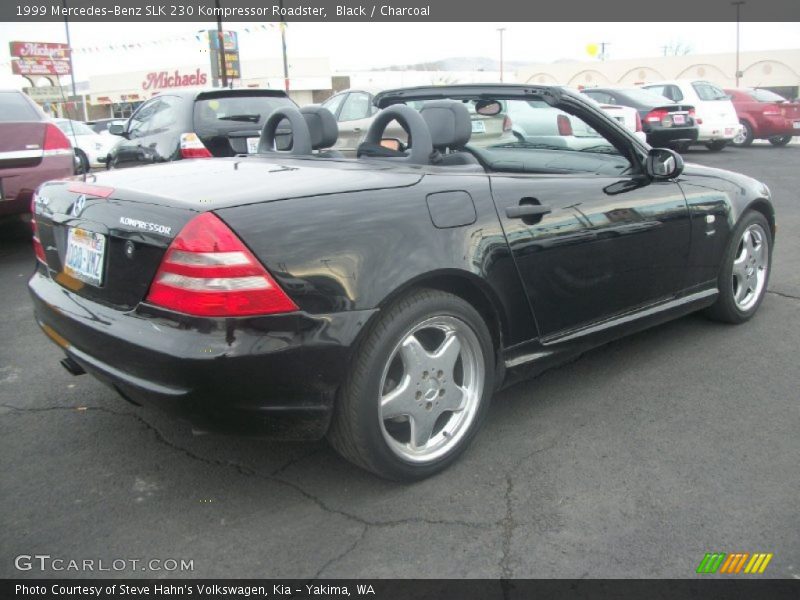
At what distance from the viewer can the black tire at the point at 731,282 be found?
13.6 ft

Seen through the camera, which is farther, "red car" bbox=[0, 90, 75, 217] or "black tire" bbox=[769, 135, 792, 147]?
"black tire" bbox=[769, 135, 792, 147]

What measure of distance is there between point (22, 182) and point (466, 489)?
527 cm

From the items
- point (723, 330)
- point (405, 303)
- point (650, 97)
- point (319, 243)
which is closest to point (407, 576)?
point (405, 303)

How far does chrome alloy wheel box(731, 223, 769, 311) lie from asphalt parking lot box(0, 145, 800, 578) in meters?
0.76

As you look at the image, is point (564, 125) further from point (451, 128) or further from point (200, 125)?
point (200, 125)

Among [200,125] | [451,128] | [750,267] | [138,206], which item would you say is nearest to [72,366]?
[138,206]

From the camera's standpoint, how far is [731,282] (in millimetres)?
4230

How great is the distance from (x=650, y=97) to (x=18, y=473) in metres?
15.2

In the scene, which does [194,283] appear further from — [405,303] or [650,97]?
[650,97]

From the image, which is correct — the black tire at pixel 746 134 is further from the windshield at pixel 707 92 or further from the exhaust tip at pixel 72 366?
the exhaust tip at pixel 72 366

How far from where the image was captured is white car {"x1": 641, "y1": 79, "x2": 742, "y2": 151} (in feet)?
51.5

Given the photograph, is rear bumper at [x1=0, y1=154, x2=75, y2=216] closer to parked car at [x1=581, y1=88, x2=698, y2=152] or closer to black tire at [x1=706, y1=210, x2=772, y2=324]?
black tire at [x1=706, y1=210, x2=772, y2=324]

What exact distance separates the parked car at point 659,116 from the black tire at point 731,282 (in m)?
10.1

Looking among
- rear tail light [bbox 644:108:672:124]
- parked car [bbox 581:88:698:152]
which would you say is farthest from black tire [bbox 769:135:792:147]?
rear tail light [bbox 644:108:672:124]
